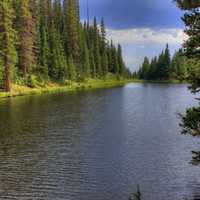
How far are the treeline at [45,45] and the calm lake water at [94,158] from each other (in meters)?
26.7

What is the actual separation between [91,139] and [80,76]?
7960 cm

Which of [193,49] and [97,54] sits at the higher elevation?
[97,54]

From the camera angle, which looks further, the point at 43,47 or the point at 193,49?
the point at 43,47

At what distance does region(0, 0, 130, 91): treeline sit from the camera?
67.3m

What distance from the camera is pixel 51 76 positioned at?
9194cm

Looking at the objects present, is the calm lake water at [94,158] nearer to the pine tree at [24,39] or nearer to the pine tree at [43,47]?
the pine tree at [24,39]

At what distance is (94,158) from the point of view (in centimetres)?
2506

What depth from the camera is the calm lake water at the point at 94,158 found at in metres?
18.9

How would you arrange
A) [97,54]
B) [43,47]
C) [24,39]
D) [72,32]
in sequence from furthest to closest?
[97,54]
[72,32]
[43,47]
[24,39]

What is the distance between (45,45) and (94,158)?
65878 mm

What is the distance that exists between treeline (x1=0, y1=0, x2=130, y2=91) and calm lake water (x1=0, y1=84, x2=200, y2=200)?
2665cm

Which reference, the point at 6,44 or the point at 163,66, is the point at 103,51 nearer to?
the point at 163,66

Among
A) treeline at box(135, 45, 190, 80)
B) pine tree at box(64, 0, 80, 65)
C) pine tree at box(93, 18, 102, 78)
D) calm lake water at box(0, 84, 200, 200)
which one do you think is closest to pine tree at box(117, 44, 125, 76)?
treeline at box(135, 45, 190, 80)

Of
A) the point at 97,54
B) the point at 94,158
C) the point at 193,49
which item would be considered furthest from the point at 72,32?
the point at 193,49
